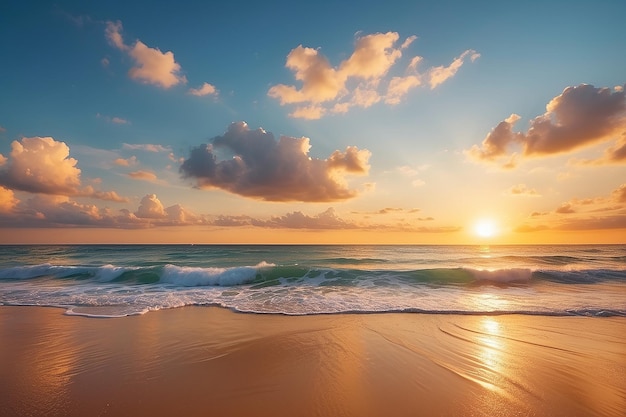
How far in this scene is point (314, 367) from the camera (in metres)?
5.84

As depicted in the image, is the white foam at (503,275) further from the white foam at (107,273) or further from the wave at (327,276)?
the white foam at (107,273)

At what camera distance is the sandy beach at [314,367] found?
4.44m

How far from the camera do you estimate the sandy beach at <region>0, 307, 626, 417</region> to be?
4.44m

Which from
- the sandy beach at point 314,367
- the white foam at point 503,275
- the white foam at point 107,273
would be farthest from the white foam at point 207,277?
the white foam at point 503,275

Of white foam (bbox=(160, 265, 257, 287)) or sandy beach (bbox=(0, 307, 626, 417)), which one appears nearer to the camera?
sandy beach (bbox=(0, 307, 626, 417))

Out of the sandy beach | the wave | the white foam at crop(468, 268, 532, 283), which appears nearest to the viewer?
the sandy beach

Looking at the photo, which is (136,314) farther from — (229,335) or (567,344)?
(567,344)

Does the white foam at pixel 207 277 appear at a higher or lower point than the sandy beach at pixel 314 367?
lower

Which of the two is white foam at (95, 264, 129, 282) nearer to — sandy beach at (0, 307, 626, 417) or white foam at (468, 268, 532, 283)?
sandy beach at (0, 307, 626, 417)

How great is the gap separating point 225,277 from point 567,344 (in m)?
17.9

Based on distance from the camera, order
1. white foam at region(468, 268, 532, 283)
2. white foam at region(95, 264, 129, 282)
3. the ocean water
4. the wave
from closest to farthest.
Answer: the ocean water < the wave < white foam at region(468, 268, 532, 283) < white foam at region(95, 264, 129, 282)

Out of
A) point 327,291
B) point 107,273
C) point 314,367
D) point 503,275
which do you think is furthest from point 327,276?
point 107,273

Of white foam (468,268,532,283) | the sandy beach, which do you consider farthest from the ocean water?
the sandy beach

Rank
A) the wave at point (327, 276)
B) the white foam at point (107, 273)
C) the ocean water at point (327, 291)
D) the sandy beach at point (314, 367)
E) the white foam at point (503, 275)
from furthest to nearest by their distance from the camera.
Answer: the white foam at point (107, 273), the white foam at point (503, 275), the wave at point (327, 276), the ocean water at point (327, 291), the sandy beach at point (314, 367)
